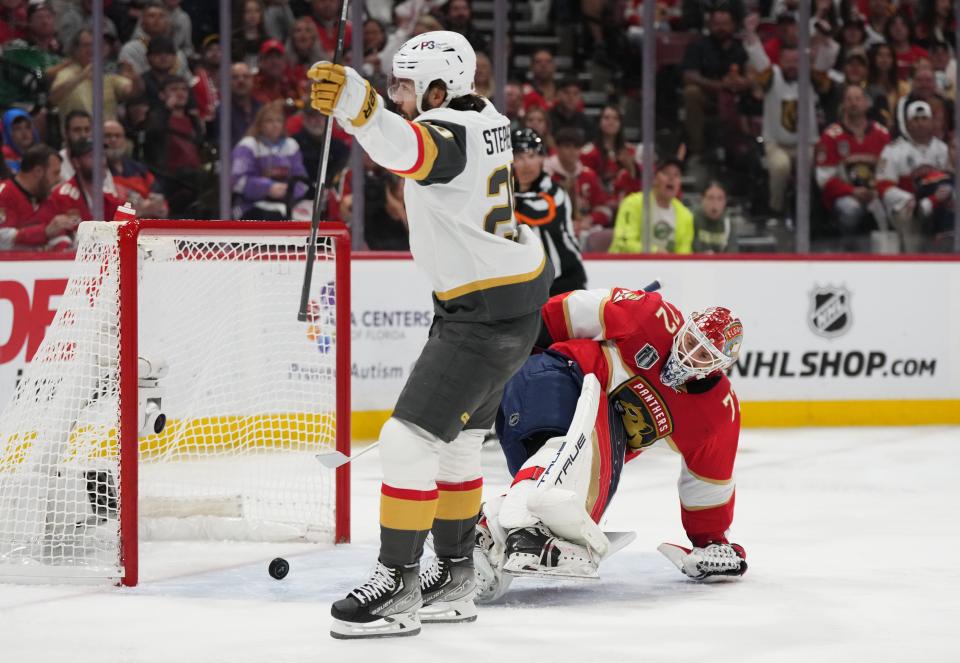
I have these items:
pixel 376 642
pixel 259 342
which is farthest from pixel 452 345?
pixel 259 342

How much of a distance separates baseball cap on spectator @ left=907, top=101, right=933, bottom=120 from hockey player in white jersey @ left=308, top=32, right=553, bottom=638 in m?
5.00

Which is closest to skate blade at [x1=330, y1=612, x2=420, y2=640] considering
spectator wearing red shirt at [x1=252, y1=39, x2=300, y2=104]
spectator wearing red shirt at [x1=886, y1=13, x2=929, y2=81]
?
spectator wearing red shirt at [x1=252, y1=39, x2=300, y2=104]

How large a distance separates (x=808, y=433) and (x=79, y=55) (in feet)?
11.9

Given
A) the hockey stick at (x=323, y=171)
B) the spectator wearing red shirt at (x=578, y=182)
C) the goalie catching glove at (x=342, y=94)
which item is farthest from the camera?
the spectator wearing red shirt at (x=578, y=182)

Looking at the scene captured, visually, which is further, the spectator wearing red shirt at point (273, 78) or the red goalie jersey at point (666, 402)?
the spectator wearing red shirt at point (273, 78)

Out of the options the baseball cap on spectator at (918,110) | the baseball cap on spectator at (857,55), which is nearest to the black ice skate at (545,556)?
the baseball cap on spectator at (918,110)

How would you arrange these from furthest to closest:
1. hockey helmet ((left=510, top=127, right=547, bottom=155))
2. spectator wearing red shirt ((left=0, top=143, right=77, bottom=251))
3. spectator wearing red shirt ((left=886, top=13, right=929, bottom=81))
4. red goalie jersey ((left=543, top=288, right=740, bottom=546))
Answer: spectator wearing red shirt ((left=886, top=13, right=929, bottom=81)) < spectator wearing red shirt ((left=0, top=143, right=77, bottom=251)) < hockey helmet ((left=510, top=127, right=547, bottom=155)) < red goalie jersey ((left=543, top=288, right=740, bottom=546))

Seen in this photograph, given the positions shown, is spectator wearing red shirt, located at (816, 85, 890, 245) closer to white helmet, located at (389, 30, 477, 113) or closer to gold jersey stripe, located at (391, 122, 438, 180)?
white helmet, located at (389, 30, 477, 113)

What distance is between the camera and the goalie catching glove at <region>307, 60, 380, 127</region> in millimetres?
2689

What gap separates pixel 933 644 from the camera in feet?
9.95

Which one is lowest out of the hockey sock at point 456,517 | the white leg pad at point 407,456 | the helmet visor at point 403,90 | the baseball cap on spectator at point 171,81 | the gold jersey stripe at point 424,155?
the hockey sock at point 456,517

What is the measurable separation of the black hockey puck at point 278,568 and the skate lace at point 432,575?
0.49m

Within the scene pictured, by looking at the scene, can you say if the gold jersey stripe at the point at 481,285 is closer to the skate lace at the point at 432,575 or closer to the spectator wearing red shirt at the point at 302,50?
the skate lace at the point at 432,575

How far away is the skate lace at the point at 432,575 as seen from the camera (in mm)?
3191
